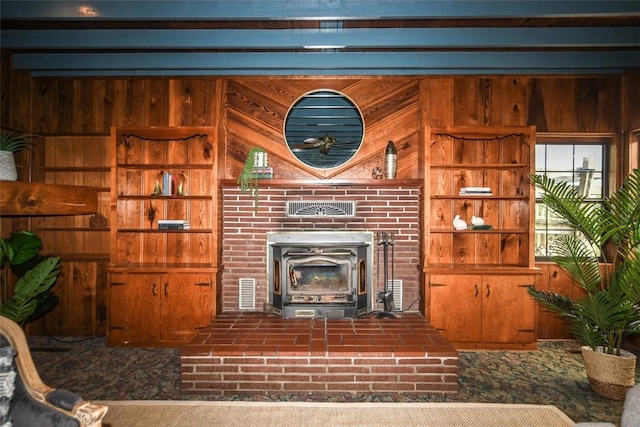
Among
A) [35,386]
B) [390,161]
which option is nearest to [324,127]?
[390,161]

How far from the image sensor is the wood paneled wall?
3898mm

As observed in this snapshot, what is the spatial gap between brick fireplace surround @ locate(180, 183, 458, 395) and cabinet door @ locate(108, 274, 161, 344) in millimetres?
675

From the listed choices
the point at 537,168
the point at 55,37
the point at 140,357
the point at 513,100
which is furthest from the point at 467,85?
the point at 140,357

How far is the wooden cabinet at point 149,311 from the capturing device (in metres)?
3.63

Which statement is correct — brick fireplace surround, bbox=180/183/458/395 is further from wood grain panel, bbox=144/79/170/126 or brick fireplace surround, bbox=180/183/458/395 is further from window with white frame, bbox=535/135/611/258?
window with white frame, bbox=535/135/611/258

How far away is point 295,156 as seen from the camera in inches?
156

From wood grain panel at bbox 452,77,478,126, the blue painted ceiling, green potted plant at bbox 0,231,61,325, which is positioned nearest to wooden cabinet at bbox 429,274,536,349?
wood grain panel at bbox 452,77,478,126

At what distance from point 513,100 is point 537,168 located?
84 cm

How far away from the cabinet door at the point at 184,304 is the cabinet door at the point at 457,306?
2.33 meters

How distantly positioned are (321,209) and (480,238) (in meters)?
1.84

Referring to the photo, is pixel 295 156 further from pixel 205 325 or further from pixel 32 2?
pixel 32 2

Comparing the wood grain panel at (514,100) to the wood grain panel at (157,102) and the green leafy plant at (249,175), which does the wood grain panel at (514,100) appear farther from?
the wood grain panel at (157,102)

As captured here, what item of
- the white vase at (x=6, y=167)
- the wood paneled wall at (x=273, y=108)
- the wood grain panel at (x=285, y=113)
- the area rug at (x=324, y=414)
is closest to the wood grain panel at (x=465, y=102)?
the wood paneled wall at (x=273, y=108)

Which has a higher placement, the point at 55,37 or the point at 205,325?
the point at 55,37
